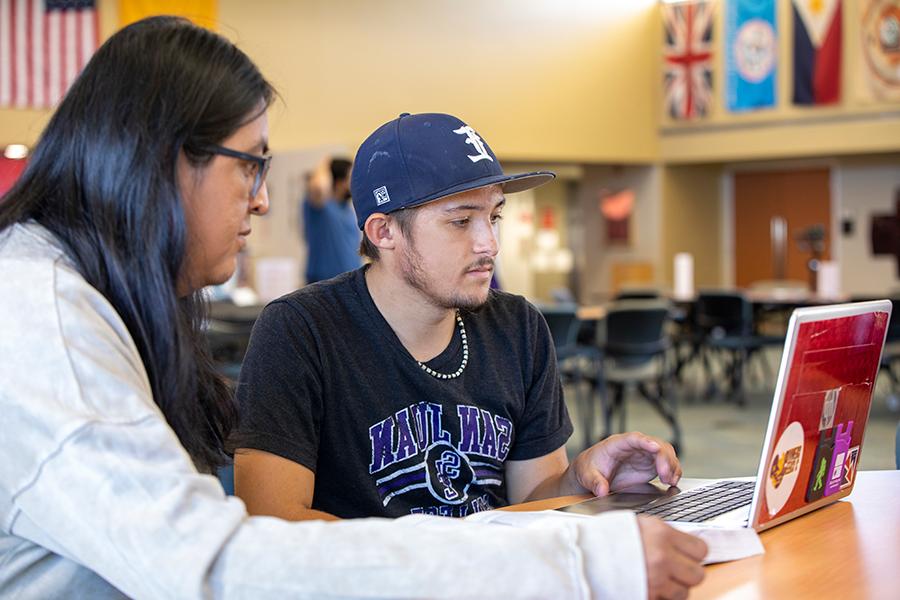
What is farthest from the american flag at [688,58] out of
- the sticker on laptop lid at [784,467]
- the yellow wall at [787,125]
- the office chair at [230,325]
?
the sticker on laptop lid at [784,467]

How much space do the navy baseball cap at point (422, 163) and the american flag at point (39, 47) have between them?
23.1ft

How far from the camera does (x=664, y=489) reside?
1657mm

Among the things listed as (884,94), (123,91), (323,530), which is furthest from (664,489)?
(884,94)

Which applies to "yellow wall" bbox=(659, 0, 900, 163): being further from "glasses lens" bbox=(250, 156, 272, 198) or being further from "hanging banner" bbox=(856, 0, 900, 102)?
"glasses lens" bbox=(250, 156, 272, 198)

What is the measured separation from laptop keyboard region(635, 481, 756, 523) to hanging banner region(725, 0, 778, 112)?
415 inches

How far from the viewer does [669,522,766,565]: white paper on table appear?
1.25 m

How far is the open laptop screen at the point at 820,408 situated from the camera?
1316 millimetres

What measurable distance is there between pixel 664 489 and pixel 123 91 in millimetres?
1025

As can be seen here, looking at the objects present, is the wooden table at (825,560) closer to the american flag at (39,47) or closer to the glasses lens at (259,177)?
the glasses lens at (259,177)

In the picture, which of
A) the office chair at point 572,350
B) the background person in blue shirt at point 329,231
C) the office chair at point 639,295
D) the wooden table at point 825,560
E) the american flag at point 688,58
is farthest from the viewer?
the american flag at point 688,58

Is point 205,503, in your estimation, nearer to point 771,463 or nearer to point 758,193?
point 771,463

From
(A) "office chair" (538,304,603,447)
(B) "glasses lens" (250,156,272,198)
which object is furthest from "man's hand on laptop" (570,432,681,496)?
(A) "office chair" (538,304,603,447)

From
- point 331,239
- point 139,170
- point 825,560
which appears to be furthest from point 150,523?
point 331,239

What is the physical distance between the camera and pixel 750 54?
11508 millimetres
